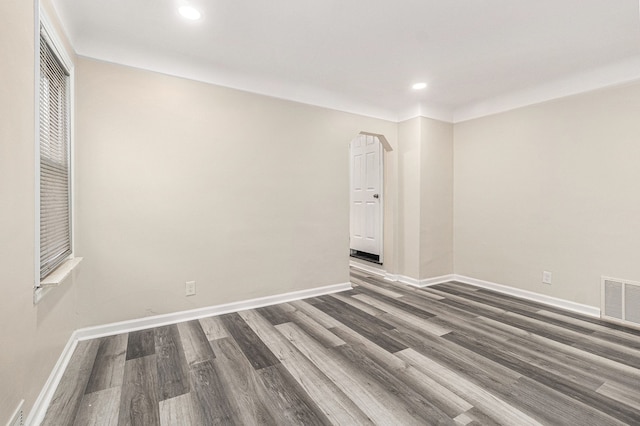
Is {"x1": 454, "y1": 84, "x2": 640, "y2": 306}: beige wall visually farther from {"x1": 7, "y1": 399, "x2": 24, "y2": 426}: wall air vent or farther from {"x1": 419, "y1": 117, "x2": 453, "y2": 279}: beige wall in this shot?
{"x1": 7, "y1": 399, "x2": 24, "y2": 426}: wall air vent

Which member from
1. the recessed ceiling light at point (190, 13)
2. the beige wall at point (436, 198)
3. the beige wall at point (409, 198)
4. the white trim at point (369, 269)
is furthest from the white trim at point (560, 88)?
the recessed ceiling light at point (190, 13)

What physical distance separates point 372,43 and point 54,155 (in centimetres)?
246

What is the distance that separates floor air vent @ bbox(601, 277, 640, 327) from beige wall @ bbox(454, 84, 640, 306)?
2.9 inches

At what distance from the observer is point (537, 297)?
3328 millimetres

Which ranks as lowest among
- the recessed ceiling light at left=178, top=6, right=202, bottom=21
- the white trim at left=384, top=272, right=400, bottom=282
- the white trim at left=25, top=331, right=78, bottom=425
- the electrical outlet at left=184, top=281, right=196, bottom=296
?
the white trim at left=25, top=331, right=78, bottom=425

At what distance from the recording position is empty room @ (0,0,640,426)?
5.20 ft

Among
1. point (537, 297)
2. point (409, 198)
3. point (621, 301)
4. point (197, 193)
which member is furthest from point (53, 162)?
point (621, 301)

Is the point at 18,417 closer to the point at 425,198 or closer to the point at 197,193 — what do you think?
the point at 197,193

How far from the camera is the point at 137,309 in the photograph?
8.38 ft

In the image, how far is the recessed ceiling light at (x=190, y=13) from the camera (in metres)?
2.00

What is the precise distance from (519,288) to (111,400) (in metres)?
3.96

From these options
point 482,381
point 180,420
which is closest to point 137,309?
point 180,420

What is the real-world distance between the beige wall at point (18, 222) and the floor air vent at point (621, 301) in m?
4.29

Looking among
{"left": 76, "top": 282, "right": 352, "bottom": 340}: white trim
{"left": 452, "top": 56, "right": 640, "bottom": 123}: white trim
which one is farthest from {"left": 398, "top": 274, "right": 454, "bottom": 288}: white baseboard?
{"left": 452, "top": 56, "right": 640, "bottom": 123}: white trim
